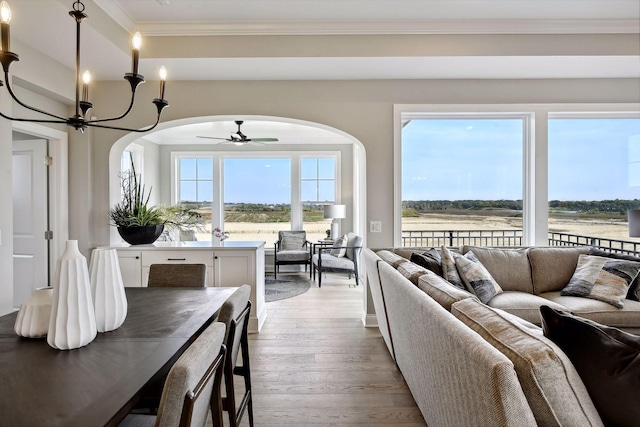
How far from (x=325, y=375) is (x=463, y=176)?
105 inches

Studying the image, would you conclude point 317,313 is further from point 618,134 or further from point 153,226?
point 618,134

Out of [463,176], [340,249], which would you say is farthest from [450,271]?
[340,249]

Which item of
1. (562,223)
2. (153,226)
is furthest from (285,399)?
(562,223)

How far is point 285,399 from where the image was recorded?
7.46 ft

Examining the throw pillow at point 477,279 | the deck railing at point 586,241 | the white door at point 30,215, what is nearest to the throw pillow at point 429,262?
the throw pillow at point 477,279

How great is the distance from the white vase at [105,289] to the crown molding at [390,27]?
7.77ft

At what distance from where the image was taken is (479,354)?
1.00m

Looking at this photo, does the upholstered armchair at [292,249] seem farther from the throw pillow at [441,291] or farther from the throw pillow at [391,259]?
the throw pillow at [441,291]

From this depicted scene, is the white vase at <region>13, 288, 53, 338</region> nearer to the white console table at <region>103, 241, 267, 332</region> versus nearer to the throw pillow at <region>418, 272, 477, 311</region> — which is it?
the throw pillow at <region>418, 272, 477, 311</region>

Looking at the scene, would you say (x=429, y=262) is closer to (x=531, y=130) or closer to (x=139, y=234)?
(x=531, y=130)

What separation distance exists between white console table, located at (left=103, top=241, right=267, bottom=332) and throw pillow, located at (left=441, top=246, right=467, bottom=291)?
1.80 meters

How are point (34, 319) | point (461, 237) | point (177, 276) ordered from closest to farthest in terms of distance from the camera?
point (34, 319) < point (177, 276) < point (461, 237)

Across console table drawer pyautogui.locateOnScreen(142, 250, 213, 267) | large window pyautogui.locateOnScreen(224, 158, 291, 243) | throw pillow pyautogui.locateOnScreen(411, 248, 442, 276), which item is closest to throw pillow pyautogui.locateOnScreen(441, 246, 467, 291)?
throw pillow pyautogui.locateOnScreen(411, 248, 442, 276)

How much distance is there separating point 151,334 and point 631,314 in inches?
126
